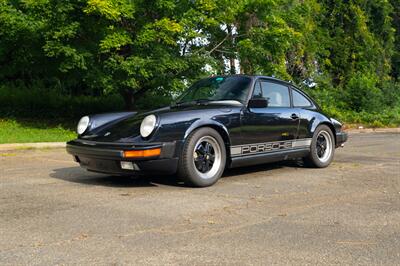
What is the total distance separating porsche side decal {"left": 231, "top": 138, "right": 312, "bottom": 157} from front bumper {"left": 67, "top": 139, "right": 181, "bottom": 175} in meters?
0.96

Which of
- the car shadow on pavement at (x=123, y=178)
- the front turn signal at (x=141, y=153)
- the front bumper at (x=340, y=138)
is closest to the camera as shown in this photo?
the front turn signal at (x=141, y=153)

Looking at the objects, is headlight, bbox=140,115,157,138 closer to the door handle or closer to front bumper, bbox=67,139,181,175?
front bumper, bbox=67,139,181,175

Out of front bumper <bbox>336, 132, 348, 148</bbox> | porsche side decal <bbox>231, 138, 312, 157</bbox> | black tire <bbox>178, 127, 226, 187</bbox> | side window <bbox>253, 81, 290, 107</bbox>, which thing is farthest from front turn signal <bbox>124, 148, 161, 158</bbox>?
front bumper <bbox>336, 132, 348, 148</bbox>

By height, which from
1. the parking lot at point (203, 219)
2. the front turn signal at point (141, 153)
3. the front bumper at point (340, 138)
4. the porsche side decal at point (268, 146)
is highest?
the front turn signal at point (141, 153)

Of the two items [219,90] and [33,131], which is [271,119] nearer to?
[219,90]

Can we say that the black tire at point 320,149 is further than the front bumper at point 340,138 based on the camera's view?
No

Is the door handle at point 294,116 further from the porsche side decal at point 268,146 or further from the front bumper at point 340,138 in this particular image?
the front bumper at point 340,138

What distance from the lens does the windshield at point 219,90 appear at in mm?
6586

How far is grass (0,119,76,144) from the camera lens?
1223 centimetres

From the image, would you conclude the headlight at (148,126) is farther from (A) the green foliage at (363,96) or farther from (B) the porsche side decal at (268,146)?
(A) the green foliage at (363,96)

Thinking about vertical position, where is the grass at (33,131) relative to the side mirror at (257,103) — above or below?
below

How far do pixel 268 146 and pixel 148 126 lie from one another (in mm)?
1893

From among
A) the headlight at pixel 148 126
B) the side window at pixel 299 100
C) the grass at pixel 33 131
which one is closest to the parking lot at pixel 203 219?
the headlight at pixel 148 126

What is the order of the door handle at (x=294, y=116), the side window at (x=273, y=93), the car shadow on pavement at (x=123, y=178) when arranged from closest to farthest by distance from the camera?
the car shadow on pavement at (x=123, y=178) → the side window at (x=273, y=93) → the door handle at (x=294, y=116)
